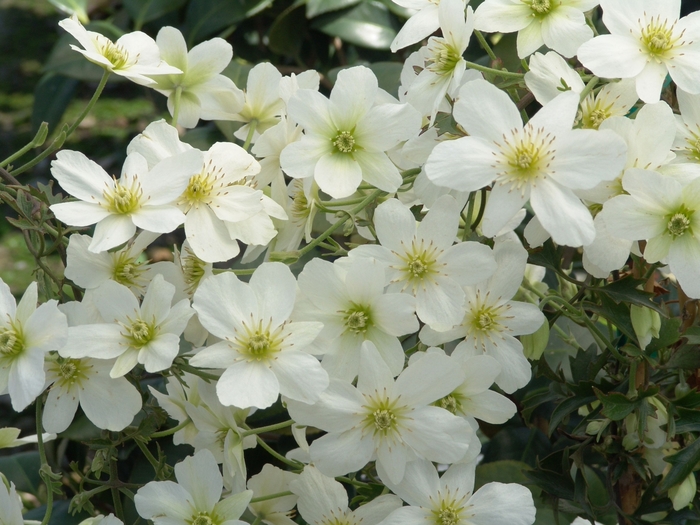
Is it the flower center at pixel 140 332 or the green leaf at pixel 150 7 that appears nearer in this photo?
the flower center at pixel 140 332

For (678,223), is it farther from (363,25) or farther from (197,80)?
(363,25)

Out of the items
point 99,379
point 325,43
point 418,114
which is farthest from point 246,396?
point 325,43

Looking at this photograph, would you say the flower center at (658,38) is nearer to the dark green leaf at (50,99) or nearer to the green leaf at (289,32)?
the green leaf at (289,32)

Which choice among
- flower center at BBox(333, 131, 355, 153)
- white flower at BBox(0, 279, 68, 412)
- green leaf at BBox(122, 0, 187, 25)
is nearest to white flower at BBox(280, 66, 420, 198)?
flower center at BBox(333, 131, 355, 153)

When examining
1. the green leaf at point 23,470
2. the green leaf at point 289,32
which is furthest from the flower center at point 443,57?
the green leaf at point 289,32

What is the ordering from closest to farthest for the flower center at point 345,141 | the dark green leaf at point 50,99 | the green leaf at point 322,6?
the flower center at point 345,141 → the green leaf at point 322,6 → the dark green leaf at point 50,99

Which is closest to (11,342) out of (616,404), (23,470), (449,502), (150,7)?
(449,502)

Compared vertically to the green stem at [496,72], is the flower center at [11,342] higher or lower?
lower
